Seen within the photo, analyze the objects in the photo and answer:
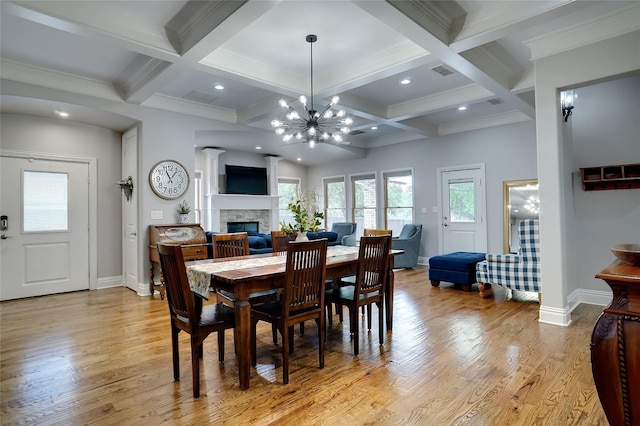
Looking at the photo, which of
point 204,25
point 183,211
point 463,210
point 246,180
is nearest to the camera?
point 204,25

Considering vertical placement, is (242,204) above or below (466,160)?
below

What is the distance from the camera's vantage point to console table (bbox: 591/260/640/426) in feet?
4.33

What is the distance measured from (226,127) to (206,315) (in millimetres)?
4141

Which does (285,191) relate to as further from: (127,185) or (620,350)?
(620,350)

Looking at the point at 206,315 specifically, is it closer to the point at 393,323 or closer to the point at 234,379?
the point at 234,379

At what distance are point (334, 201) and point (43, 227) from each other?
21.5 ft

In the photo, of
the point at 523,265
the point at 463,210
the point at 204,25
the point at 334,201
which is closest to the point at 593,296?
the point at 523,265

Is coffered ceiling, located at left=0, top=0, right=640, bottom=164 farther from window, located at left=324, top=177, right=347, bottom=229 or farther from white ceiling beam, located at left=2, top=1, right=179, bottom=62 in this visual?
window, located at left=324, top=177, right=347, bottom=229

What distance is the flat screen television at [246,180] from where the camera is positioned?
8.44 metres

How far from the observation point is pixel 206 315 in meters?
2.48

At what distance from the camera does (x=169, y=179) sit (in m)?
5.22

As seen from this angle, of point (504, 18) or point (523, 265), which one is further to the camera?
point (523, 265)

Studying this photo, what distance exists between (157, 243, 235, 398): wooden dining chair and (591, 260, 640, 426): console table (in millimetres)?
2030

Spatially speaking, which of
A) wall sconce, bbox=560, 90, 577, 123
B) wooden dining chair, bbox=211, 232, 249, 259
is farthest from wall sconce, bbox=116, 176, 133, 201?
wall sconce, bbox=560, 90, 577, 123
